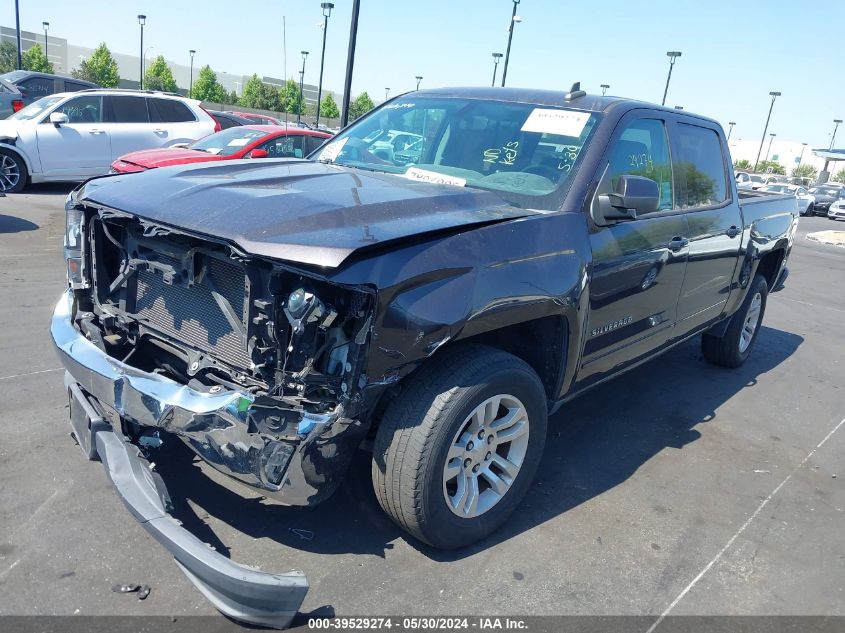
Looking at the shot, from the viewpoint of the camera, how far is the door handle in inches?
157

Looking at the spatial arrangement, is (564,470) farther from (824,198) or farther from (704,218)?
(824,198)

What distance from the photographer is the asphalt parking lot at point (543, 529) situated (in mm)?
2764

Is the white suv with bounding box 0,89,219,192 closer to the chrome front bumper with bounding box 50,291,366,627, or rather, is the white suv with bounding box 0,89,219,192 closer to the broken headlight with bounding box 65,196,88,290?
the broken headlight with bounding box 65,196,88,290

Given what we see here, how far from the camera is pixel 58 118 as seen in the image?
11711mm

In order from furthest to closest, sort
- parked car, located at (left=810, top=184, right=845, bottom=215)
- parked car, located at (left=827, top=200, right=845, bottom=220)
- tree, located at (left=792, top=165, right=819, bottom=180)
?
tree, located at (left=792, top=165, right=819, bottom=180)
parked car, located at (left=810, top=184, right=845, bottom=215)
parked car, located at (left=827, top=200, right=845, bottom=220)

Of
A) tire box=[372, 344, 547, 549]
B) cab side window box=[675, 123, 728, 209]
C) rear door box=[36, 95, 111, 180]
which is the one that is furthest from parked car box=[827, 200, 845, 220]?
tire box=[372, 344, 547, 549]

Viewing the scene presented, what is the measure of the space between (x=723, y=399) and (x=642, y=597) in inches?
114

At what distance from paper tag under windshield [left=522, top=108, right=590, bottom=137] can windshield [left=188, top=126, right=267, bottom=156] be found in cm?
715

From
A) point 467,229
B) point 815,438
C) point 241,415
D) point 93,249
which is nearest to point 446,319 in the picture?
point 467,229

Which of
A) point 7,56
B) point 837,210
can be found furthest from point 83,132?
point 7,56

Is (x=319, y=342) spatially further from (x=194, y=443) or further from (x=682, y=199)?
(x=682, y=199)

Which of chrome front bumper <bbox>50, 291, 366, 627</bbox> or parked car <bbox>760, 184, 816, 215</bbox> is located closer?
chrome front bumper <bbox>50, 291, 366, 627</bbox>

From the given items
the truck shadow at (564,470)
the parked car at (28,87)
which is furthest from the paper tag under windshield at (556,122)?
the parked car at (28,87)

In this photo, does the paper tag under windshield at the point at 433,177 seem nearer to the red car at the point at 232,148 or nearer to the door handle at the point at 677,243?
the door handle at the point at 677,243
